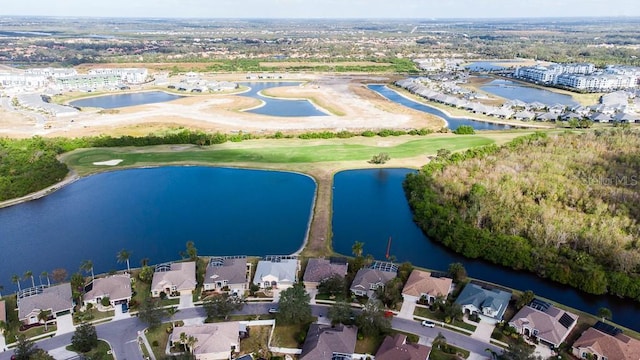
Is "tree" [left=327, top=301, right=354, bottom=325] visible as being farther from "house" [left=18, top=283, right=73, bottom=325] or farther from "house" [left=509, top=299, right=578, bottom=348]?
"house" [left=18, top=283, right=73, bottom=325]

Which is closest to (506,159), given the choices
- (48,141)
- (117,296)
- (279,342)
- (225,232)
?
(225,232)

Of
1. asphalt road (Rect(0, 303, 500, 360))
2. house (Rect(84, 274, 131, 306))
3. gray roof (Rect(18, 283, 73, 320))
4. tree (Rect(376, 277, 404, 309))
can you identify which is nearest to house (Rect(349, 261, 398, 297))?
tree (Rect(376, 277, 404, 309))

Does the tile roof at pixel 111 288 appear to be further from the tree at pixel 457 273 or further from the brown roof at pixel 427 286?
the tree at pixel 457 273

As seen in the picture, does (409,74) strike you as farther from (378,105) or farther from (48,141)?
(48,141)

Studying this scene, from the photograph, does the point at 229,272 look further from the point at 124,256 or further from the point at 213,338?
the point at 124,256

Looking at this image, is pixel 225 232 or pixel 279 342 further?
pixel 225 232

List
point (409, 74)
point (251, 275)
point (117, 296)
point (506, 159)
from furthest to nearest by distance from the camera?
point (409, 74) < point (506, 159) < point (251, 275) < point (117, 296)

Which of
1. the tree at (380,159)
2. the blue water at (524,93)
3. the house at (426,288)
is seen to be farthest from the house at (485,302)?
the blue water at (524,93)
